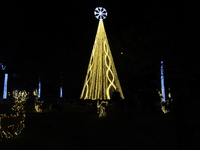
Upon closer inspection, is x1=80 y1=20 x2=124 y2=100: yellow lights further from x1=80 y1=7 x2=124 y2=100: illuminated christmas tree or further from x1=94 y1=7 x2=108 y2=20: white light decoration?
x1=94 y1=7 x2=108 y2=20: white light decoration

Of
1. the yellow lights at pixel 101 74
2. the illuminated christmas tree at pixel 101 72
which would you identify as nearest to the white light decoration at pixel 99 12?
the illuminated christmas tree at pixel 101 72

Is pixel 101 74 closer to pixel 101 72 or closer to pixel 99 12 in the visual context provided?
pixel 101 72

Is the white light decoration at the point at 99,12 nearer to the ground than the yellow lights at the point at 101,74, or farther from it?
farther from it

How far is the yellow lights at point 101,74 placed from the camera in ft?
47.6

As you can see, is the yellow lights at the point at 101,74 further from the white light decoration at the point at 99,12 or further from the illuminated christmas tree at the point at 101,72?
the white light decoration at the point at 99,12

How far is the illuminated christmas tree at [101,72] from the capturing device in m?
14.5

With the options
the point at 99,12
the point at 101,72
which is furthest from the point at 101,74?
the point at 99,12

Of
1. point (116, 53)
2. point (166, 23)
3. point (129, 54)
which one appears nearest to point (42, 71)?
point (116, 53)

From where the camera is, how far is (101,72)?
14.5 metres

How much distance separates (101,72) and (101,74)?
0.50 ft

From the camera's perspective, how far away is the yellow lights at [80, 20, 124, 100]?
14.5 meters

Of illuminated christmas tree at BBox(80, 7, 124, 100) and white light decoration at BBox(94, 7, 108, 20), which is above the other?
white light decoration at BBox(94, 7, 108, 20)

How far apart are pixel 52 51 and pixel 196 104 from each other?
80.6ft

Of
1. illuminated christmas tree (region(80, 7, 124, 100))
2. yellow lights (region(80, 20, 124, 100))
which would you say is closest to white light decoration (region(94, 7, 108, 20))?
illuminated christmas tree (region(80, 7, 124, 100))
